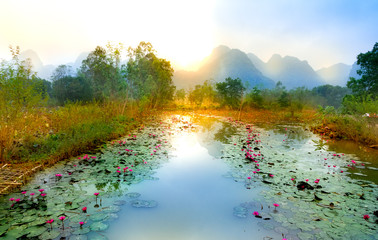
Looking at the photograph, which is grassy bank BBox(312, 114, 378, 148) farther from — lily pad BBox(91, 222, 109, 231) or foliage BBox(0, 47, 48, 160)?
foliage BBox(0, 47, 48, 160)

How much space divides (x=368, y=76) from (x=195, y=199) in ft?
97.2

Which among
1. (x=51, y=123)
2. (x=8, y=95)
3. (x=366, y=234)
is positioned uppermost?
(x=8, y=95)

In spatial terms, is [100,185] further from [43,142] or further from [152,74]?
[152,74]

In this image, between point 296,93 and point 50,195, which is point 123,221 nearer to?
point 50,195

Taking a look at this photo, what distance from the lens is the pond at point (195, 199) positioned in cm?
299

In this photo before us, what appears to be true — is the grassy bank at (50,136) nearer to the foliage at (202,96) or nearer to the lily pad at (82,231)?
the lily pad at (82,231)

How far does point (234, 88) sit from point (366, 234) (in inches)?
1229

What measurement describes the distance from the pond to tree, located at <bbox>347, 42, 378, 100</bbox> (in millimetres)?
A: 23046

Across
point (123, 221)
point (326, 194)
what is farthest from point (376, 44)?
point (123, 221)

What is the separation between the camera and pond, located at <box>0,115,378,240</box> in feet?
9.80

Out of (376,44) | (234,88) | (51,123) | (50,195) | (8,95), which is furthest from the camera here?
(234,88)

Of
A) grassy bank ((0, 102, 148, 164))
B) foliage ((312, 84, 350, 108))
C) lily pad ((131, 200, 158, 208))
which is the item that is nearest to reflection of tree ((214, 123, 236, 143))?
grassy bank ((0, 102, 148, 164))

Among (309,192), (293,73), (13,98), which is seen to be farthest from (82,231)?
(293,73)

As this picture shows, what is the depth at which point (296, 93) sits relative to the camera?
80.6 feet
